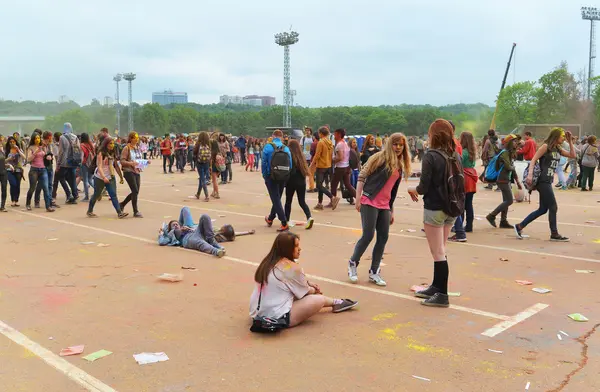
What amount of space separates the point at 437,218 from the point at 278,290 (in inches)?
71.6

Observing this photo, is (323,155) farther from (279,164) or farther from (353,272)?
(353,272)

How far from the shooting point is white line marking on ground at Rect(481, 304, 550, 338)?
4.81 m

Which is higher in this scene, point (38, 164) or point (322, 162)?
point (322, 162)

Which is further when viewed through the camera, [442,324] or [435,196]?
[435,196]

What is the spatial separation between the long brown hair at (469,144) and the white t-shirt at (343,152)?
10.9 ft

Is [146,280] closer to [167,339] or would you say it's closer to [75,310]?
[75,310]

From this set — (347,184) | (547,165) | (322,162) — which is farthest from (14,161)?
(547,165)

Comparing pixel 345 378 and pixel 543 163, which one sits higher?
pixel 543 163

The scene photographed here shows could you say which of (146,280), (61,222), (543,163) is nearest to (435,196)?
(146,280)

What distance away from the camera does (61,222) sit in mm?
10977

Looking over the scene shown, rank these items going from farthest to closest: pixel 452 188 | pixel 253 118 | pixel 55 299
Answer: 1. pixel 253 118
2. pixel 55 299
3. pixel 452 188

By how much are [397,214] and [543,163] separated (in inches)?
158

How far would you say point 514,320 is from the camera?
16.8 ft

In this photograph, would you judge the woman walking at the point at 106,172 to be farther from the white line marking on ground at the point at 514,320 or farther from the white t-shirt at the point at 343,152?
the white line marking on ground at the point at 514,320
